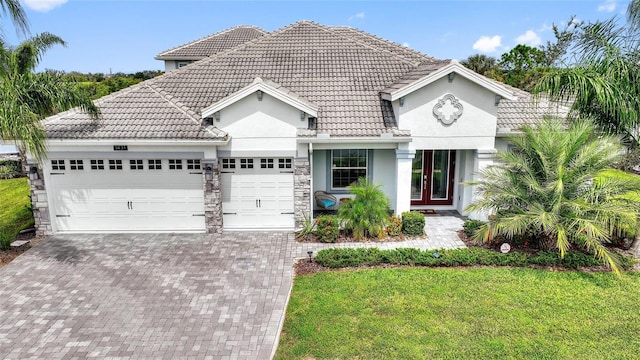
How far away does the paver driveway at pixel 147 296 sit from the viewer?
8.09 metres

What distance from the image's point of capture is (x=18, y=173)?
23859mm

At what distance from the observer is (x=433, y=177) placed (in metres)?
16.2

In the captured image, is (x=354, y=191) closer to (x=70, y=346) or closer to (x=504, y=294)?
(x=504, y=294)

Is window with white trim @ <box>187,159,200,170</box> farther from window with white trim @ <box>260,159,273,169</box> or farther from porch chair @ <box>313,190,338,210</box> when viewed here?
porch chair @ <box>313,190,338,210</box>

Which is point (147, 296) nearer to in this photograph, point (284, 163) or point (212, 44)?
point (284, 163)

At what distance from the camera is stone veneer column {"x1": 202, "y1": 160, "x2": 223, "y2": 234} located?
1334cm

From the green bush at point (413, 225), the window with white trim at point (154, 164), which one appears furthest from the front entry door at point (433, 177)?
→ the window with white trim at point (154, 164)

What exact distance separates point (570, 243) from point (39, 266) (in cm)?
1469

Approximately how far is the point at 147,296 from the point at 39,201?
6331 mm

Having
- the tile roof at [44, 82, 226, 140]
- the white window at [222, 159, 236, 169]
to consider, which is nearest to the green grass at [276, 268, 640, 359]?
the white window at [222, 159, 236, 169]

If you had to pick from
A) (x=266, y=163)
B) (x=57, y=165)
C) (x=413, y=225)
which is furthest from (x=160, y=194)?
(x=413, y=225)

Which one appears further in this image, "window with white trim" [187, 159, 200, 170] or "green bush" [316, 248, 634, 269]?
"window with white trim" [187, 159, 200, 170]

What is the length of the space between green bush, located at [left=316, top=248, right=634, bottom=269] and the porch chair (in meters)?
3.63

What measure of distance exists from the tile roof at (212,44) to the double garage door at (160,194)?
14.5 m
